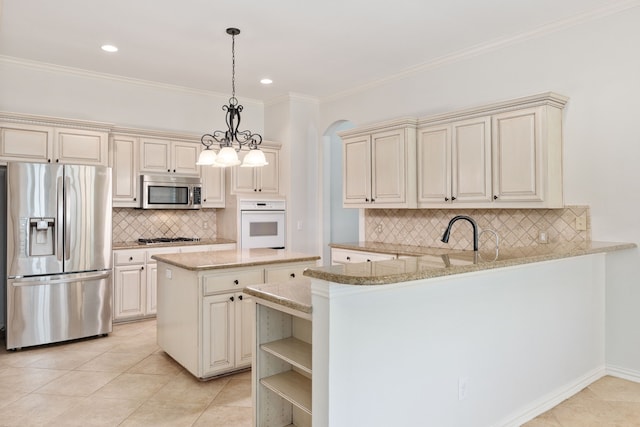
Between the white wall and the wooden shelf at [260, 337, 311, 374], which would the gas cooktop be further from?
the wooden shelf at [260, 337, 311, 374]

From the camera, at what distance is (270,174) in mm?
5891

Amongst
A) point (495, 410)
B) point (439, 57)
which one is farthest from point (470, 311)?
point (439, 57)

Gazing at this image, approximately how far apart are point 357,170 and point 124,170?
269 centimetres

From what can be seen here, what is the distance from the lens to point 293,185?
19.3 ft

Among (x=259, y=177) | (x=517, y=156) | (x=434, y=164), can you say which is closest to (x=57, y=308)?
(x=259, y=177)

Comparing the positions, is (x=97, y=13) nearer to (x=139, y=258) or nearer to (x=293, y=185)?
(x=139, y=258)

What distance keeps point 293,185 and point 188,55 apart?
7.12 ft

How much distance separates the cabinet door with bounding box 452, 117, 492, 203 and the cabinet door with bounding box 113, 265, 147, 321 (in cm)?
352

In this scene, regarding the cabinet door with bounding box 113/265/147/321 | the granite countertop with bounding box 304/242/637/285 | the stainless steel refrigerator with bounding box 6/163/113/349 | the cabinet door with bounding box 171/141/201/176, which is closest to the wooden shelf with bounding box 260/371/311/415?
the granite countertop with bounding box 304/242/637/285

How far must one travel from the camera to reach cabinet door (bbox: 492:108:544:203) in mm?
3402

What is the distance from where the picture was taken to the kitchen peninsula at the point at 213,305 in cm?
312

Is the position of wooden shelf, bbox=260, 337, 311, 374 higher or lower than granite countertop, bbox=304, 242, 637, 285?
lower

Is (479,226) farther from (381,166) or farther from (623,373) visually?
(623,373)

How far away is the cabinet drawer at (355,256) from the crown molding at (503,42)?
2047 millimetres
